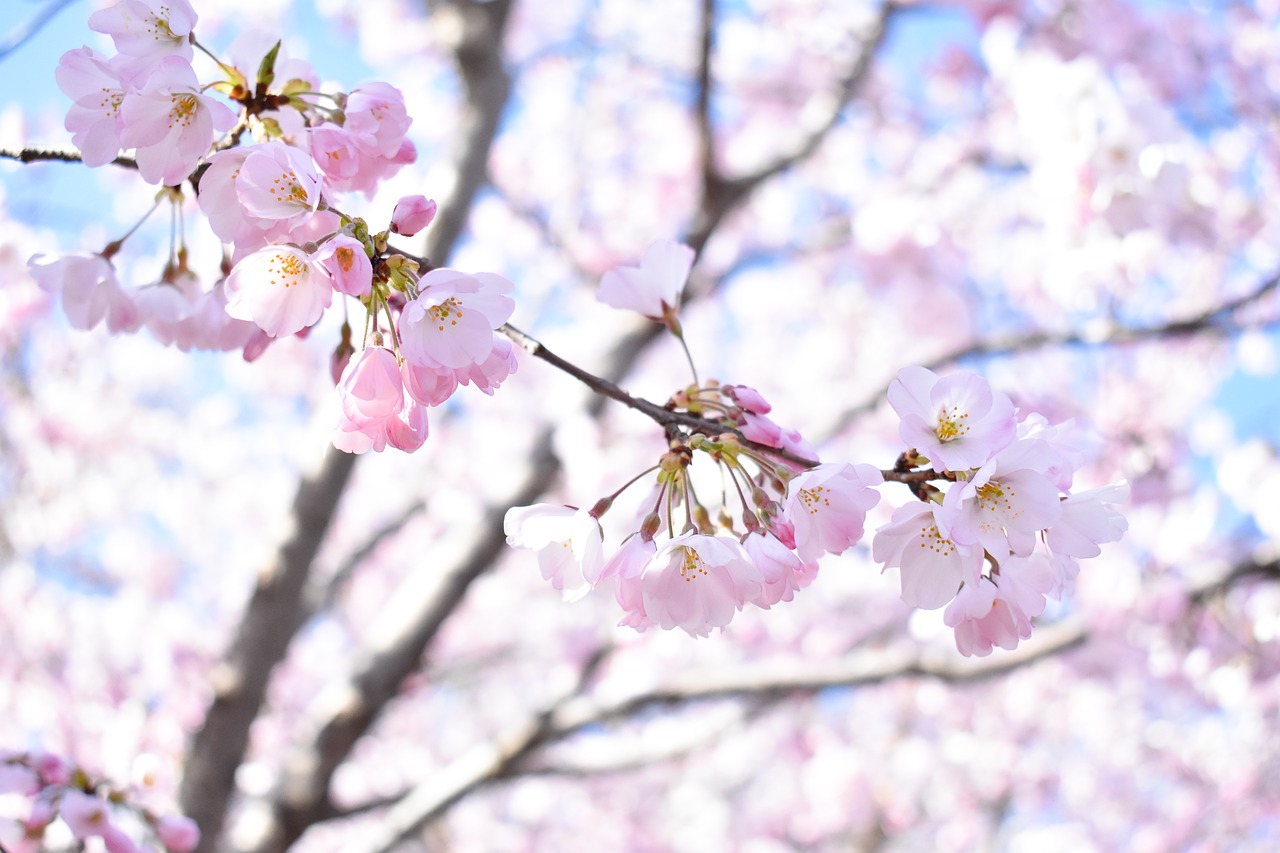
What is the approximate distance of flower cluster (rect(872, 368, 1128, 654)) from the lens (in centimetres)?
83

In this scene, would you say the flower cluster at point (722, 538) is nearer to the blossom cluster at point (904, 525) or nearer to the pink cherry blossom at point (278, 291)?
the blossom cluster at point (904, 525)

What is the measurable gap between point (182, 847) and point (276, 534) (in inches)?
57.5

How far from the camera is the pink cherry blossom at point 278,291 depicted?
0.85 metres

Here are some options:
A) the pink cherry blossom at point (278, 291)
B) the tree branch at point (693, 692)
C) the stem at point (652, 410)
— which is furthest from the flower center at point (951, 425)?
the tree branch at point (693, 692)

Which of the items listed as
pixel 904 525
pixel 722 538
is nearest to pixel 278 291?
pixel 722 538

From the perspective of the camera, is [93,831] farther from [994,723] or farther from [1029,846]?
[1029,846]

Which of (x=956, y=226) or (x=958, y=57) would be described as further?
(x=958, y=57)

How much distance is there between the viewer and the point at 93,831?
1.41 meters

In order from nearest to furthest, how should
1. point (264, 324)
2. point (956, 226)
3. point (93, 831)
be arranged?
point (264, 324) < point (93, 831) < point (956, 226)

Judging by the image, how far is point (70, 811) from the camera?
1.39 metres

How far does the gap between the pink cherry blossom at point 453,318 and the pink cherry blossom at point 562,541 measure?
0.60 ft

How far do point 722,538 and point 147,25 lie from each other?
2.59 feet

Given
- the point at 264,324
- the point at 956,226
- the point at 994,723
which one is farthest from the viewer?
the point at 994,723

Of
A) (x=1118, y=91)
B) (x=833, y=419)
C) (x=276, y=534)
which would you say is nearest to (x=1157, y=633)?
(x=833, y=419)
